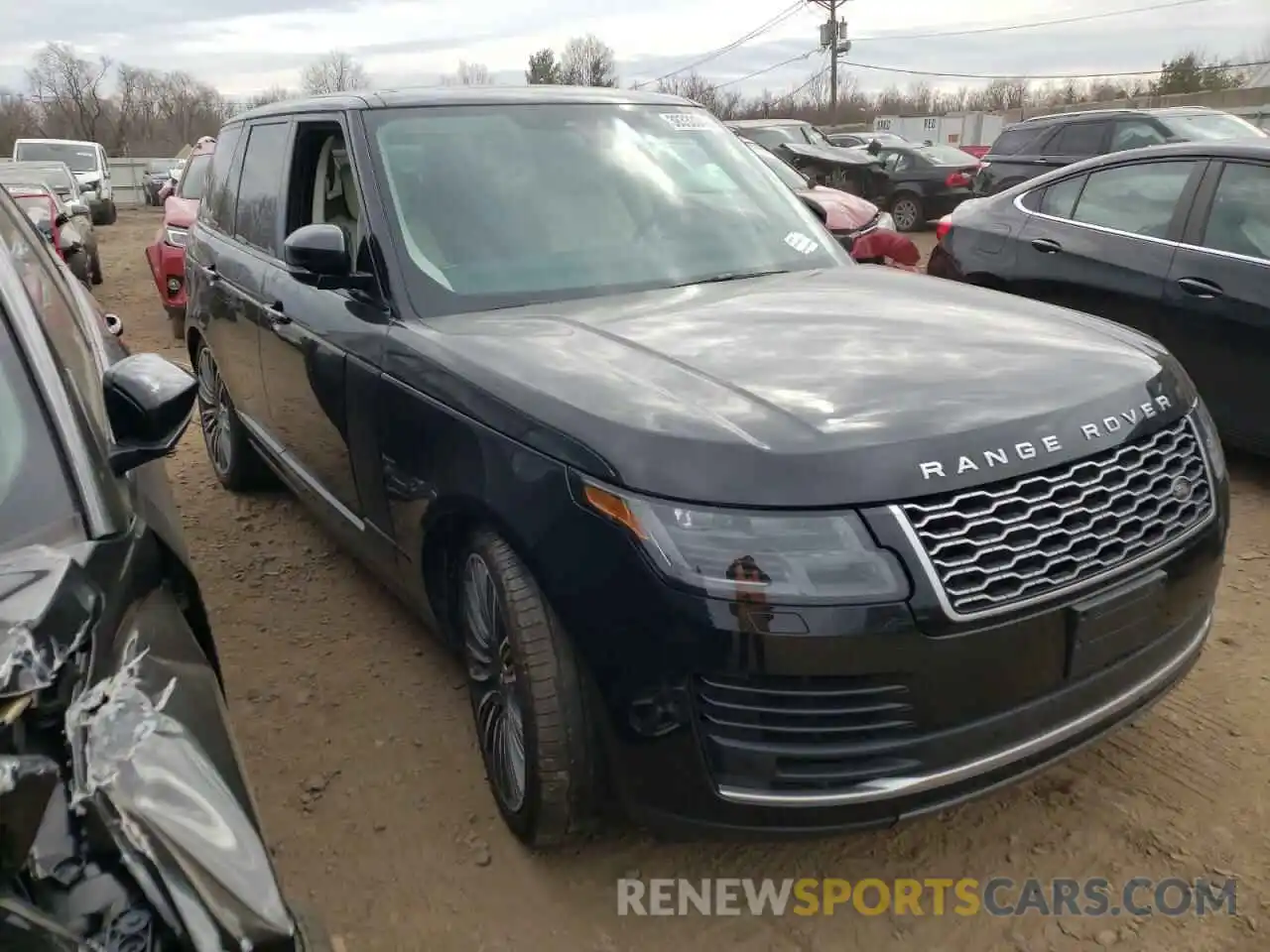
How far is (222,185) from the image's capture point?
475cm

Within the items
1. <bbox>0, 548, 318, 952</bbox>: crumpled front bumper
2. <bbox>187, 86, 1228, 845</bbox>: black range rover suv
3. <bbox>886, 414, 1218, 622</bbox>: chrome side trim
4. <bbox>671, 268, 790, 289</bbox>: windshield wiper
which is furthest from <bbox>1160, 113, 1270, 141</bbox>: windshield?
<bbox>0, 548, 318, 952</bbox>: crumpled front bumper

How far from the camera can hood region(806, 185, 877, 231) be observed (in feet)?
27.1

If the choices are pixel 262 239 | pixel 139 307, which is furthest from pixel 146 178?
pixel 262 239

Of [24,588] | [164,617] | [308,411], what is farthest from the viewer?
[308,411]

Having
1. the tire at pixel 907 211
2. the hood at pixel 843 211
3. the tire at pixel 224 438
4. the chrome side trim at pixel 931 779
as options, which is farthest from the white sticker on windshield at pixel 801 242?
the tire at pixel 907 211

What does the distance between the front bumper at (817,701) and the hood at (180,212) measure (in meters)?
7.64

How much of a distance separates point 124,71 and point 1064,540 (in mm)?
73945

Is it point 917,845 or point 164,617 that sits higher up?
point 164,617

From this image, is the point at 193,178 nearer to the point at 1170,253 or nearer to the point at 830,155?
the point at 1170,253

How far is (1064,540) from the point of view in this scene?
81.4 inches

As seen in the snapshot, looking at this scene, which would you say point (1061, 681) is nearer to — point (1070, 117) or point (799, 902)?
point (799, 902)

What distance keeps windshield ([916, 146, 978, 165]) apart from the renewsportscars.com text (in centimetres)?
1549

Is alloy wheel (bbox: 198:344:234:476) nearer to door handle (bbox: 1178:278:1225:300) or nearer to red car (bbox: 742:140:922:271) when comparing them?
red car (bbox: 742:140:922:271)

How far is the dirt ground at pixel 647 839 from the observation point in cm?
236
